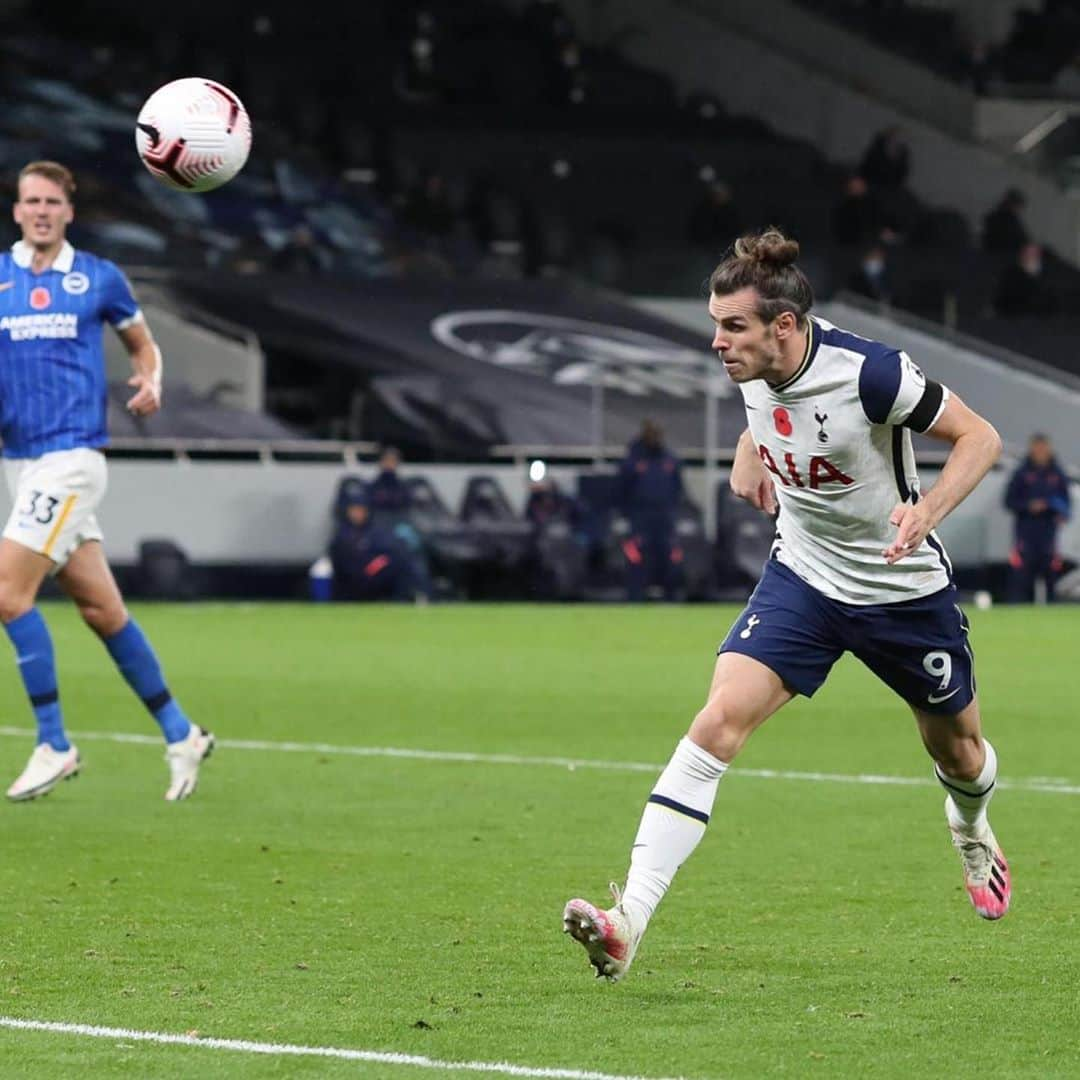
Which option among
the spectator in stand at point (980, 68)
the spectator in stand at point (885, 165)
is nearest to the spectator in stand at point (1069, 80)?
the spectator in stand at point (980, 68)

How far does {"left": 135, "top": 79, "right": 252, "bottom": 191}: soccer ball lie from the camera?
9148 millimetres

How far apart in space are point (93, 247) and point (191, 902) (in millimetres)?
22737

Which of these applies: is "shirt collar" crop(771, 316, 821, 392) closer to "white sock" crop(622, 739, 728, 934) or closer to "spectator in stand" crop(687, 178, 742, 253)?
"white sock" crop(622, 739, 728, 934)

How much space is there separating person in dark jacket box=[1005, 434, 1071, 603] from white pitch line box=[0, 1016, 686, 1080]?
22.5m

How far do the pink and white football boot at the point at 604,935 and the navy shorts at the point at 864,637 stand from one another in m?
0.96

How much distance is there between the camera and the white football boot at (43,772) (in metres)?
9.96

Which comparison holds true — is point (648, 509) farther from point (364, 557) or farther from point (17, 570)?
point (17, 570)

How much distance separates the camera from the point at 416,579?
86.5ft

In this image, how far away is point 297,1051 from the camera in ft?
17.7

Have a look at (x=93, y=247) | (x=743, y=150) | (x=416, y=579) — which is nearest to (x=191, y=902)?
(x=416, y=579)

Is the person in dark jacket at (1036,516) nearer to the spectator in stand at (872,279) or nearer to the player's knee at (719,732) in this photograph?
the spectator in stand at (872,279)

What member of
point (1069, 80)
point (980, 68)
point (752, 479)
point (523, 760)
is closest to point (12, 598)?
point (523, 760)

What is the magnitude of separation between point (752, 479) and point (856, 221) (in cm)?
2812

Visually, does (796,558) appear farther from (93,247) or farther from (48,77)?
(48,77)
